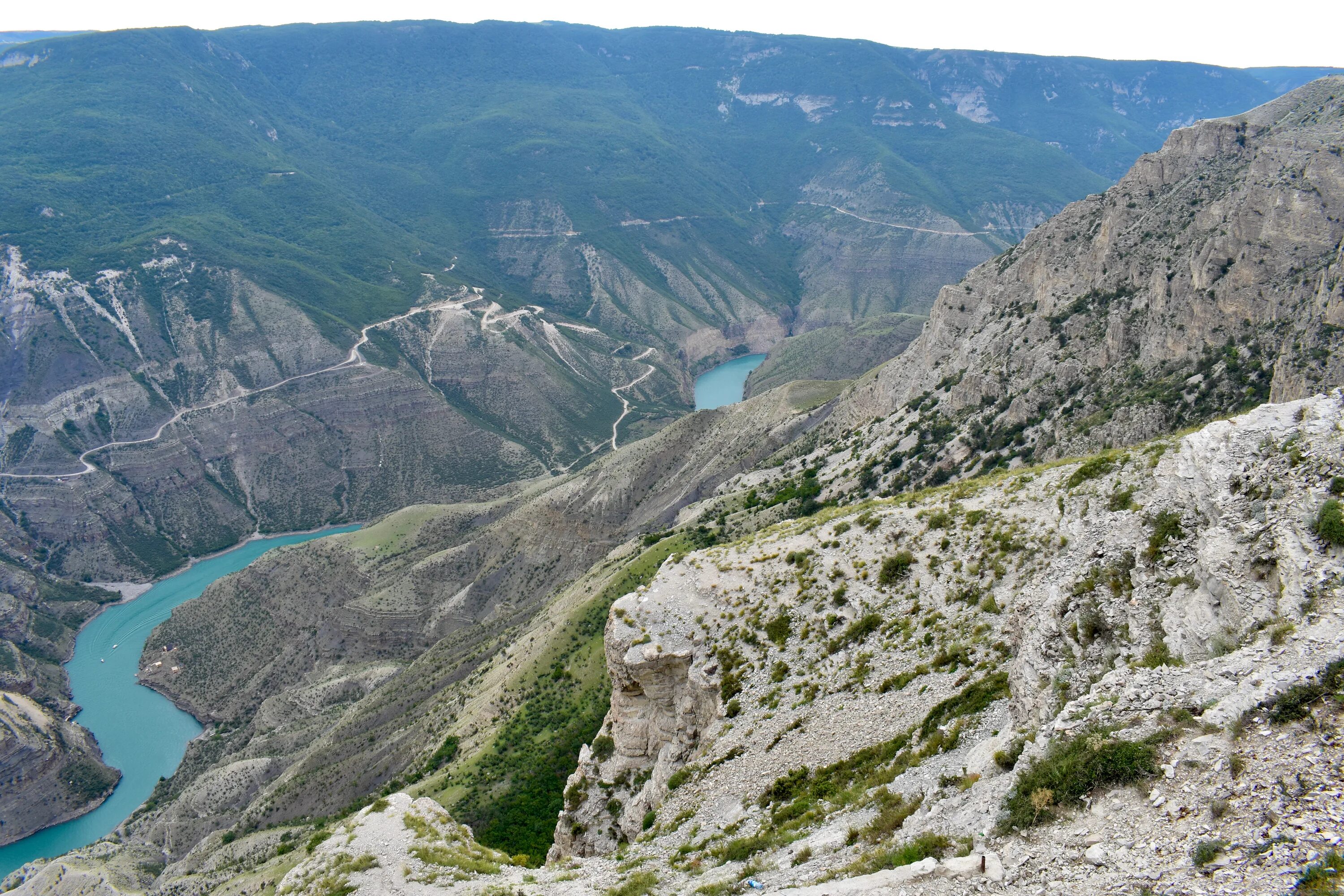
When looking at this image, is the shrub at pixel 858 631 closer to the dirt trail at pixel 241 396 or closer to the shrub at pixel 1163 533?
the shrub at pixel 1163 533

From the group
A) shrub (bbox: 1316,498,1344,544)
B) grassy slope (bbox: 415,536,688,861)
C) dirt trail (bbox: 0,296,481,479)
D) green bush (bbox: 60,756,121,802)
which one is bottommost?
green bush (bbox: 60,756,121,802)

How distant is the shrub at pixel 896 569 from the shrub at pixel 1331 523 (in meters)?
13.9

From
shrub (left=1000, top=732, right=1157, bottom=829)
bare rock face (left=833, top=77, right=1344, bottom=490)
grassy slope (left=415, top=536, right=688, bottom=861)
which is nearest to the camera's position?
shrub (left=1000, top=732, right=1157, bottom=829)

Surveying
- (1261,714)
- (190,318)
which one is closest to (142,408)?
(190,318)

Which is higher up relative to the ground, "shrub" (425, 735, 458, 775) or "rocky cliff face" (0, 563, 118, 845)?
"shrub" (425, 735, 458, 775)

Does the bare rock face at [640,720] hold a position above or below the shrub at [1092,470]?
below

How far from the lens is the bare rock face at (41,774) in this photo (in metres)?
70.1

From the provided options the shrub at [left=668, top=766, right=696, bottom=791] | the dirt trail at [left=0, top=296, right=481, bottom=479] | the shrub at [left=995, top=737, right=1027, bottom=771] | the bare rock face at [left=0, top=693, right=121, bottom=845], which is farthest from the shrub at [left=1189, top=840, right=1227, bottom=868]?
the dirt trail at [left=0, top=296, right=481, bottom=479]

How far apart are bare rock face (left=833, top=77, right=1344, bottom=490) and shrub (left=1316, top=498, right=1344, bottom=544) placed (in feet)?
70.7

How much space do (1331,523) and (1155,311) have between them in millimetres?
→ 35152

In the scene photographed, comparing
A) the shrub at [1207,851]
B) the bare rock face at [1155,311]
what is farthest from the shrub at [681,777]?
the bare rock face at [1155,311]

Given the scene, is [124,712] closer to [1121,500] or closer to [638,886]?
[638,886]

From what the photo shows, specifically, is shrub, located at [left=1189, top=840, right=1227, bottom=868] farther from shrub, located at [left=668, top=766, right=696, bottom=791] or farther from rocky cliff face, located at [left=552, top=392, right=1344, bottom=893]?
shrub, located at [left=668, top=766, right=696, bottom=791]

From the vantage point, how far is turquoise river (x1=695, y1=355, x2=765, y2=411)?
568 feet
